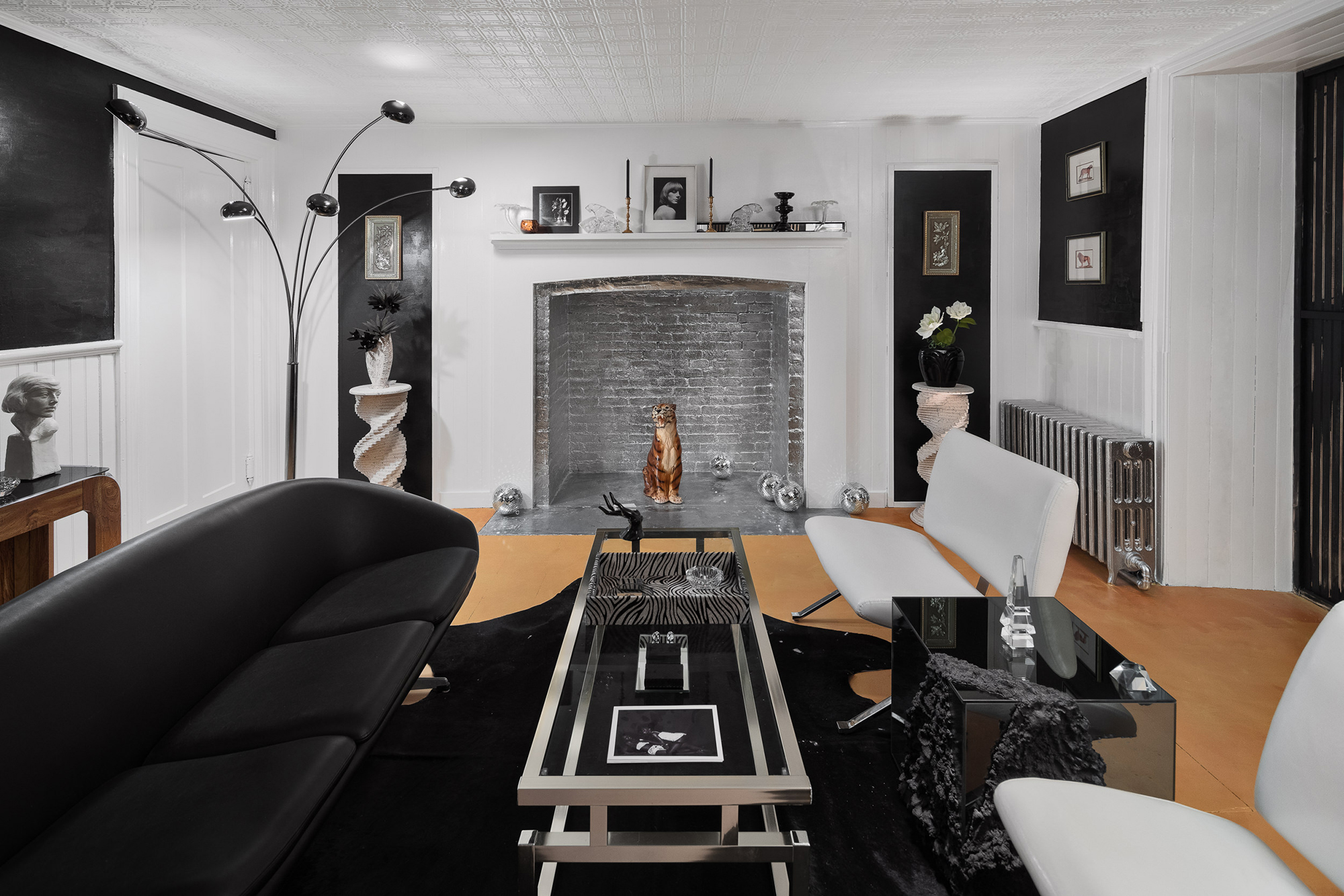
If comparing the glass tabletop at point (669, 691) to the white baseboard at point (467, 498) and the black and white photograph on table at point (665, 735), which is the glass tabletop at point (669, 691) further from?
the white baseboard at point (467, 498)

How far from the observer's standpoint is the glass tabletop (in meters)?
1.72

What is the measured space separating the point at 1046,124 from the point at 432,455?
4.47 metres

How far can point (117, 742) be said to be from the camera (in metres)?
1.77

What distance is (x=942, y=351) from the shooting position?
5.14 meters

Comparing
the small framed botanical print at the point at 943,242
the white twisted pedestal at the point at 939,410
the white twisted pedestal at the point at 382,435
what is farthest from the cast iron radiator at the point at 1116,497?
the white twisted pedestal at the point at 382,435

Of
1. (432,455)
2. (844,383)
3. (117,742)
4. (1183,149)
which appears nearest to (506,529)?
(432,455)

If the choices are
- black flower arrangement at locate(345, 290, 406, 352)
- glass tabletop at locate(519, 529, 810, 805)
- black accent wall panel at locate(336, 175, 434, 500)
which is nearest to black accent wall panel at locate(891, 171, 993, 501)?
glass tabletop at locate(519, 529, 810, 805)

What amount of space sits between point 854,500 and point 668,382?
1740 millimetres

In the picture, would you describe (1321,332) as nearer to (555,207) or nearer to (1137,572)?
(1137,572)

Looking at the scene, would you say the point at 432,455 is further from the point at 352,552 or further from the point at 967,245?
the point at 967,245

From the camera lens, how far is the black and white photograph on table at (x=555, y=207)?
5383 millimetres

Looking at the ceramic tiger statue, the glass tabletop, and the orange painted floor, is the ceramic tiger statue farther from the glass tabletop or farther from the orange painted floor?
the glass tabletop

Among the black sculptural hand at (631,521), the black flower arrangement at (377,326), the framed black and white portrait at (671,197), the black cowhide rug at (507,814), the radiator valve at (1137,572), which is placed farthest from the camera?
the framed black and white portrait at (671,197)

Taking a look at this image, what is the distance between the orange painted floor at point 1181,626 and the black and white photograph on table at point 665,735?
1159mm
